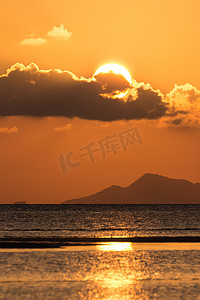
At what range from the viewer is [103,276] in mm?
26453

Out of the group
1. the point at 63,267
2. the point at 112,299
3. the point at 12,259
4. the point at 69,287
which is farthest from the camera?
the point at 12,259

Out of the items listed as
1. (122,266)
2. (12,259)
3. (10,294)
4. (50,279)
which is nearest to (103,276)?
(50,279)

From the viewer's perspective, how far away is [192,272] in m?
28.0

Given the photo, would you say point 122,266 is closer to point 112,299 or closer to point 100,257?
point 100,257

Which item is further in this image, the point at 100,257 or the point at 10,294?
the point at 100,257

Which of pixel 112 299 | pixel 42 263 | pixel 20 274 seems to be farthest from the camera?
pixel 42 263

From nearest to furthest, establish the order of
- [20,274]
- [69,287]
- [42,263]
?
1. [69,287]
2. [20,274]
3. [42,263]

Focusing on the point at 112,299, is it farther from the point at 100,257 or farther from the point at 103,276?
the point at 100,257

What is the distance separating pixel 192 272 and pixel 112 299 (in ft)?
31.5

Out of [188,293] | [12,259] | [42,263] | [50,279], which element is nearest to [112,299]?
[188,293]

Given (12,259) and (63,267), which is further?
(12,259)

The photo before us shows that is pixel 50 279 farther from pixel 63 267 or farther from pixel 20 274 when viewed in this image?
pixel 63 267

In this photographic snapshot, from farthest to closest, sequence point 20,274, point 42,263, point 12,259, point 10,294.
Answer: point 12,259 → point 42,263 → point 20,274 → point 10,294

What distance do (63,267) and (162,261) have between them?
687 cm
